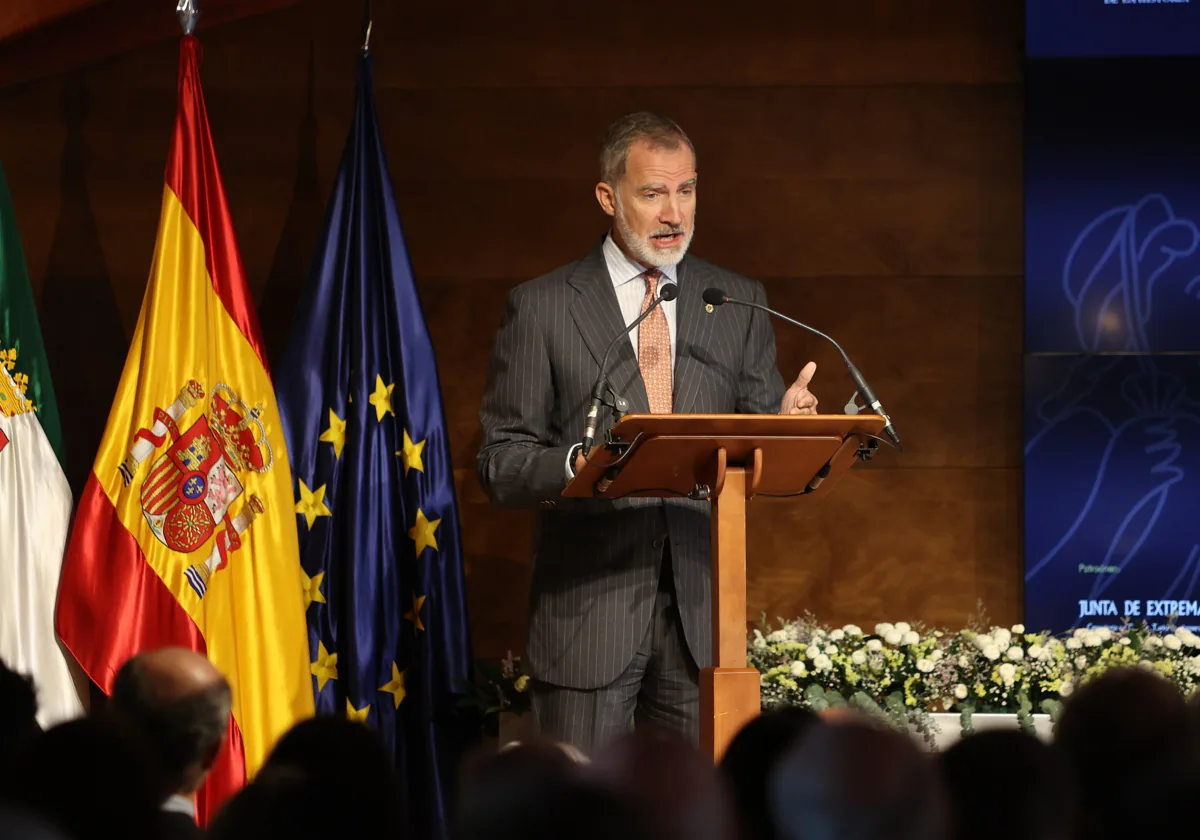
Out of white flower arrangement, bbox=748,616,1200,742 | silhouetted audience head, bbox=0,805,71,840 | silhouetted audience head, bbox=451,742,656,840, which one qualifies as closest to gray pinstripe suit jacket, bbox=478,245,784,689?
white flower arrangement, bbox=748,616,1200,742

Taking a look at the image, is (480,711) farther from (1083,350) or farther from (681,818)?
(681,818)

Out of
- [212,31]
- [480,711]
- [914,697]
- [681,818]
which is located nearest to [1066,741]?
[681,818]

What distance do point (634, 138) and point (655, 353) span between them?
0.58 m

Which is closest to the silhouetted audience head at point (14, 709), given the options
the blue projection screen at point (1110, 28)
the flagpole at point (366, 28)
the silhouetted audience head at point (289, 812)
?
the silhouetted audience head at point (289, 812)

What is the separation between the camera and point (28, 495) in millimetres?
4555

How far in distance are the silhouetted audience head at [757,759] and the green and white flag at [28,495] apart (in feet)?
10.1

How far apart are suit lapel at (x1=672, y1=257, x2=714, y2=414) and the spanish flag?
1.47m

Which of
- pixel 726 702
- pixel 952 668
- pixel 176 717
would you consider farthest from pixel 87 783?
pixel 952 668

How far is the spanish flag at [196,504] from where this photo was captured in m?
4.51

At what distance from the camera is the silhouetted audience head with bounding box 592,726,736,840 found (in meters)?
1.33

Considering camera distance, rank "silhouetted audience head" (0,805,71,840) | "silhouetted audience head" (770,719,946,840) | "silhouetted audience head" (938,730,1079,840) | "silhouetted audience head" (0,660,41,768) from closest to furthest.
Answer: "silhouetted audience head" (0,805,71,840) < "silhouetted audience head" (770,719,946,840) < "silhouetted audience head" (938,730,1079,840) < "silhouetted audience head" (0,660,41,768)

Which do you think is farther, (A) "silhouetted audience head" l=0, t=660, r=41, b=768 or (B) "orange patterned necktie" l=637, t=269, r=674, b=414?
(B) "orange patterned necktie" l=637, t=269, r=674, b=414

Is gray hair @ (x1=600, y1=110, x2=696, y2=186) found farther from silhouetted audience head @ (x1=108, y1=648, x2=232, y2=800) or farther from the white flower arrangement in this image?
silhouetted audience head @ (x1=108, y1=648, x2=232, y2=800)

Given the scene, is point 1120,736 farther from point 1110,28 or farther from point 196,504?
point 1110,28
